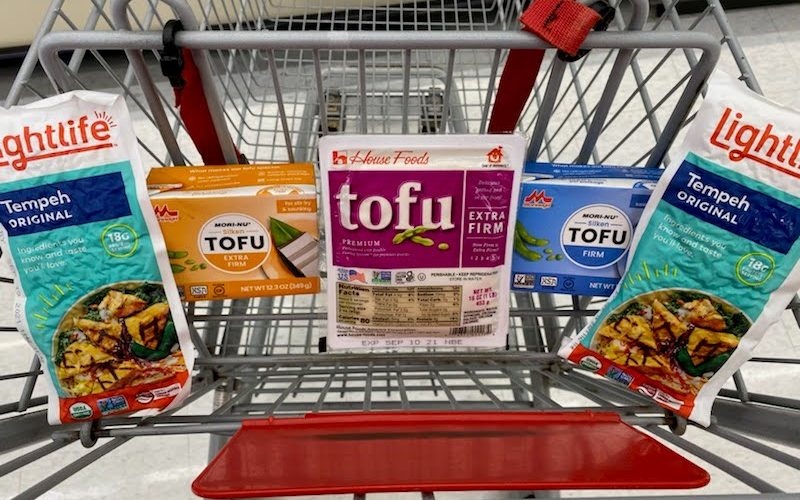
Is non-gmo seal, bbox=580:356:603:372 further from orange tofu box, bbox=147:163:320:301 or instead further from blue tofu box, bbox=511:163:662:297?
orange tofu box, bbox=147:163:320:301

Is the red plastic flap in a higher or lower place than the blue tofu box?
lower

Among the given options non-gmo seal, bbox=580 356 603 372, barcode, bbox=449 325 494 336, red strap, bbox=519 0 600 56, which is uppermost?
red strap, bbox=519 0 600 56

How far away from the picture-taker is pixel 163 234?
1.98ft

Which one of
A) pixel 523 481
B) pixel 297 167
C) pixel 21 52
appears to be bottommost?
pixel 523 481

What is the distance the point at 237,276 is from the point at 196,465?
822 mm

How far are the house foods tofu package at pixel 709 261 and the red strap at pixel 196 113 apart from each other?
0.43 meters

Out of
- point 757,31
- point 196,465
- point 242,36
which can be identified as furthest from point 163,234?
point 757,31

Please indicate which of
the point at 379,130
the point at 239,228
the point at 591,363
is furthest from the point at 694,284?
the point at 379,130

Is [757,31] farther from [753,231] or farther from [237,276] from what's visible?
[237,276]

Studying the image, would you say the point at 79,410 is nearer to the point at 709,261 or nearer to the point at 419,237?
the point at 419,237

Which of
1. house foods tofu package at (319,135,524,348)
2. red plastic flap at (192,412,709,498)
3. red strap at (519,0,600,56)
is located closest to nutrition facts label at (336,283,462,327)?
house foods tofu package at (319,135,524,348)

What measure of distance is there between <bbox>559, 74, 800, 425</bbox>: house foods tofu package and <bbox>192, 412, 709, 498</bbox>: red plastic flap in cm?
9

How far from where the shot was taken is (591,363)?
64 centimetres

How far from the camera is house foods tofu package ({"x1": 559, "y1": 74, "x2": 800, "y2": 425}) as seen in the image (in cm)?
54
